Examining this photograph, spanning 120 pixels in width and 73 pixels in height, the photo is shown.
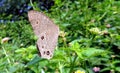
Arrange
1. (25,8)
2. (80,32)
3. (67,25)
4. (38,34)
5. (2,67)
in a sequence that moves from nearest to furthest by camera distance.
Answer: (38,34) < (2,67) < (80,32) < (67,25) < (25,8)

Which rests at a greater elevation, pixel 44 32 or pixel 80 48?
pixel 44 32

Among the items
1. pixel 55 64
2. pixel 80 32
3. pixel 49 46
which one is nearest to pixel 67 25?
pixel 80 32

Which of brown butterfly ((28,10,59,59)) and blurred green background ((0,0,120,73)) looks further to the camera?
blurred green background ((0,0,120,73))

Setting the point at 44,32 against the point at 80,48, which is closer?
the point at 44,32

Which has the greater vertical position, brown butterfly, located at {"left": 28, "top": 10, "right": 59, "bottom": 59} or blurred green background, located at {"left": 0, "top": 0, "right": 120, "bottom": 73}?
brown butterfly, located at {"left": 28, "top": 10, "right": 59, "bottom": 59}

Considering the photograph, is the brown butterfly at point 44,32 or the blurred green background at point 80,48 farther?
the blurred green background at point 80,48

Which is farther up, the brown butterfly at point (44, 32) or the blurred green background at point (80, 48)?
the brown butterfly at point (44, 32)

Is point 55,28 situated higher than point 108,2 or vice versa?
point 55,28

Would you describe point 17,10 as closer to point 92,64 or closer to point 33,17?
point 92,64
